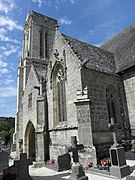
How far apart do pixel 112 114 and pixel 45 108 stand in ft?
16.8

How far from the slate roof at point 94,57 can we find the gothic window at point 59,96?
1.97 metres

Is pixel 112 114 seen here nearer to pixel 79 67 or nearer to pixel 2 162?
pixel 79 67

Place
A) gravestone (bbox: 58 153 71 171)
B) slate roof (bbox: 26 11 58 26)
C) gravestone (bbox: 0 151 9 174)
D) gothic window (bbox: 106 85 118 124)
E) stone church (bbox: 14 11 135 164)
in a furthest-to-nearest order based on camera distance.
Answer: slate roof (bbox: 26 11 58 26) < gothic window (bbox: 106 85 118 124) < stone church (bbox: 14 11 135 164) < gravestone (bbox: 0 151 9 174) < gravestone (bbox: 58 153 71 171)

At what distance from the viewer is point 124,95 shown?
11.0 meters

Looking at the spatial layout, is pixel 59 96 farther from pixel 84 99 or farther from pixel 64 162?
pixel 64 162

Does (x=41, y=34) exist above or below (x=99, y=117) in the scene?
above

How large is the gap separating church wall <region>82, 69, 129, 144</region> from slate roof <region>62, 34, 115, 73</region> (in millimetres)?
605

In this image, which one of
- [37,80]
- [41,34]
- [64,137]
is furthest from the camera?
[41,34]

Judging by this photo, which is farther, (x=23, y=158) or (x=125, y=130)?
(x=125, y=130)

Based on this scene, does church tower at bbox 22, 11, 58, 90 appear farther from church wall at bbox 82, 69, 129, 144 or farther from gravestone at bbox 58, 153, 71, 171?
gravestone at bbox 58, 153, 71, 171

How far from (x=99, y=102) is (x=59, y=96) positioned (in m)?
3.34

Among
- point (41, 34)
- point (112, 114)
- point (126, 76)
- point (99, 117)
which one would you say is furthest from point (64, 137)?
point (41, 34)

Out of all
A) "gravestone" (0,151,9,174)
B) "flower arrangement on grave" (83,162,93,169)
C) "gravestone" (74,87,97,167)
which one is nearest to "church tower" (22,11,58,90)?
"gravestone" (0,151,9,174)

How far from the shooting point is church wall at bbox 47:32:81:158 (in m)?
9.16
